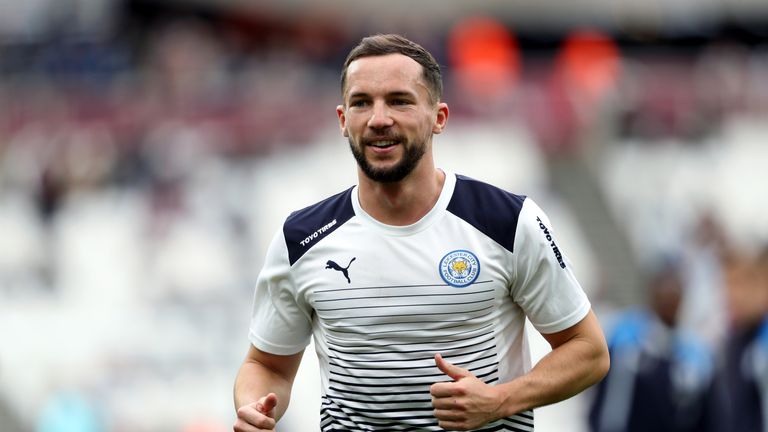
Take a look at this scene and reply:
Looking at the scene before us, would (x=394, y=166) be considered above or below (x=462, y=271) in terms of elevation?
above

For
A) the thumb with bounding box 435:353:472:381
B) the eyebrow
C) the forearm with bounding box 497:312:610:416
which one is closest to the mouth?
the eyebrow

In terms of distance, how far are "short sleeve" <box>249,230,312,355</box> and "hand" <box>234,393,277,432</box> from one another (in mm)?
477

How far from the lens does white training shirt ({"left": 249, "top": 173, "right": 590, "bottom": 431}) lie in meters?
5.49

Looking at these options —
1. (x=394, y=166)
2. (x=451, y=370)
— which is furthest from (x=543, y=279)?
(x=394, y=166)

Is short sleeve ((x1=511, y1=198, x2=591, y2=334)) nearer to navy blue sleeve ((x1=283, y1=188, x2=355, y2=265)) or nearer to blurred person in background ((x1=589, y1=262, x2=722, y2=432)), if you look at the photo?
navy blue sleeve ((x1=283, y1=188, x2=355, y2=265))

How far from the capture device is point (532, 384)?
5.42 meters

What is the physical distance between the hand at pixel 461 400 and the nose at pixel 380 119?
803 millimetres

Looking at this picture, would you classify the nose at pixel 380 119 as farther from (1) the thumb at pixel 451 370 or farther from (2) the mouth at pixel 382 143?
(1) the thumb at pixel 451 370

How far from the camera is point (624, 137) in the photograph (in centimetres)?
1916

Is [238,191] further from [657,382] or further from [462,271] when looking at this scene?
[462,271]

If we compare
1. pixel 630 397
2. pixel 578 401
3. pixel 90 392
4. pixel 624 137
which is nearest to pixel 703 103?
pixel 624 137

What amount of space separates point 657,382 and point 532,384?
4.79m

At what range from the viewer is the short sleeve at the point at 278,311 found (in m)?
5.77

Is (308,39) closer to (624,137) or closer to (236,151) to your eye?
(236,151)
